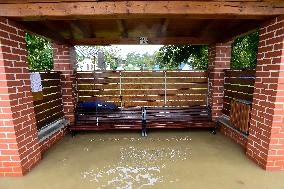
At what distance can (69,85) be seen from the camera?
225 inches

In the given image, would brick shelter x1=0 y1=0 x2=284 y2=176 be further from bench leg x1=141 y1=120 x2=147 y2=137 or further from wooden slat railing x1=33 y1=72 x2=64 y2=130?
bench leg x1=141 y1=120 x2=147 y2=137

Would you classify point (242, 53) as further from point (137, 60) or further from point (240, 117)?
point (137, 60)

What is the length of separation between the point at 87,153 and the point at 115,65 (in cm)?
2911

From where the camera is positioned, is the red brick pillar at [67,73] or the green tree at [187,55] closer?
the red brick pillar at [67,73]

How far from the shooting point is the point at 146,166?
12.3ft

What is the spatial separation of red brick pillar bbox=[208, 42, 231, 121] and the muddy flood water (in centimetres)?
106

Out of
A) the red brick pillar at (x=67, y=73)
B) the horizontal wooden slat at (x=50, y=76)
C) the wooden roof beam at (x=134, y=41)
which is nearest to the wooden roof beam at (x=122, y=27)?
the wooden roof beam at (x=134, y=41)

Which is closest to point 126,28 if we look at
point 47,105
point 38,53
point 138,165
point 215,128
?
point 47,105

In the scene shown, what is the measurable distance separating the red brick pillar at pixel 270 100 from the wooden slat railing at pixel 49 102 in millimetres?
4475

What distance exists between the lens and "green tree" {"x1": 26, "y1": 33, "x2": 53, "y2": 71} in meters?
8.77

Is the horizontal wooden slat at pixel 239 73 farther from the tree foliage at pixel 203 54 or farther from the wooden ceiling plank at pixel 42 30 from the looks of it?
the wooden ceiling plank at pixel 42 30

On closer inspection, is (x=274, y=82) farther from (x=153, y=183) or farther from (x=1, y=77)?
(x=1, y=77)

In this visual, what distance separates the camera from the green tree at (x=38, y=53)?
8766 mm

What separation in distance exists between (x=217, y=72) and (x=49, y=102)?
15.0ft
